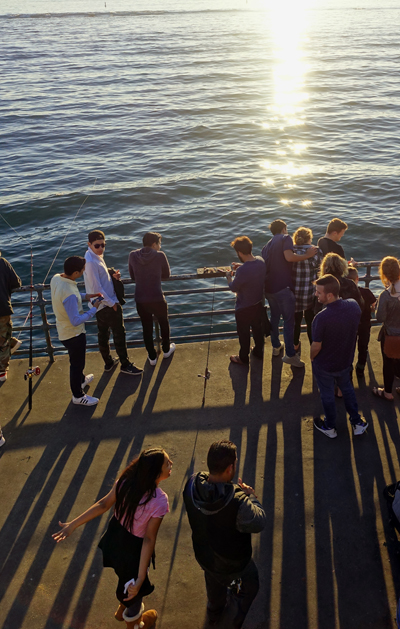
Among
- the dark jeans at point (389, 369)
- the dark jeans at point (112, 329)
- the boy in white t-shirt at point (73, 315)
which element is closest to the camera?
the boy in white t-shirt at point (73, 315)

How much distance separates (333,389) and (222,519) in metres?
2.53

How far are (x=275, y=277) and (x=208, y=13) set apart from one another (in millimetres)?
125849

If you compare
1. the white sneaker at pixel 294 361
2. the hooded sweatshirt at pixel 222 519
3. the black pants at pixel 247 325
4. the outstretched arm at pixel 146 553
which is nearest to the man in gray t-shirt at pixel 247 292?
the black pants at pixel 247 325

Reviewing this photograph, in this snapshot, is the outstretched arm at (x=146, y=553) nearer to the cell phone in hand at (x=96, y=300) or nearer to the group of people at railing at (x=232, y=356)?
the group of people at railing at (x=232, y=356)

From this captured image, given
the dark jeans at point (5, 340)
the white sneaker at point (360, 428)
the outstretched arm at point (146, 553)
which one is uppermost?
the outstretched arm at point (146, 553)

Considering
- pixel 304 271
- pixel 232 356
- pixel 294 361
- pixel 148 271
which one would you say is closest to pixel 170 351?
pixel 232 356

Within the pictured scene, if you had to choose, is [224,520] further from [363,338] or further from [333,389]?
[363,338]

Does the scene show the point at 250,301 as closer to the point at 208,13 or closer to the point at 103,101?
the point at 103,101

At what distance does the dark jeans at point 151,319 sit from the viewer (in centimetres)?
689

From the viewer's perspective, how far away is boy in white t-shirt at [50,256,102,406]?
18.8 ft

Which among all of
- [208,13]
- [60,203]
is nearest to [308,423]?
[60,203]

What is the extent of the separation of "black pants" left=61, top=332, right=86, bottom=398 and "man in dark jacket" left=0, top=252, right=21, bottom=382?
977mm

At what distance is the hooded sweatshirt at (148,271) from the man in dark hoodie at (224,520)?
3596 millimetres

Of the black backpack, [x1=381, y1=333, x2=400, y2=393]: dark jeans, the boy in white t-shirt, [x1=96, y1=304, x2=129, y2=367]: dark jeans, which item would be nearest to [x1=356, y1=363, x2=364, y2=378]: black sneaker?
[x1=381, y1=333, x2=400, y2=393]: dark jeans
